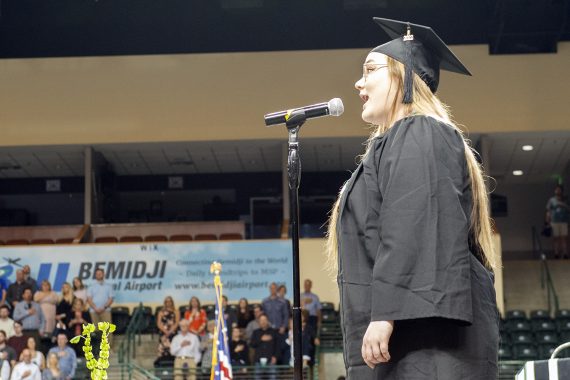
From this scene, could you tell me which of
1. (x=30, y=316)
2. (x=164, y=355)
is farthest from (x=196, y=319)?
(x=30, y=316)

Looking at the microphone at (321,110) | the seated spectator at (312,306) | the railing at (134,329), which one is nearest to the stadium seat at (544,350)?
the seated spectator at (312,306)

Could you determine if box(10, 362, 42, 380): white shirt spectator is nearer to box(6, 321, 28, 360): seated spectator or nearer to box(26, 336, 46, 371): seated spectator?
box(26, 336, 46, 371): seated spectator

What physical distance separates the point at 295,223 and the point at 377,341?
5.30ft

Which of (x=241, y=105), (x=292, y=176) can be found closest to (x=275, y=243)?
(x=241, y=105)

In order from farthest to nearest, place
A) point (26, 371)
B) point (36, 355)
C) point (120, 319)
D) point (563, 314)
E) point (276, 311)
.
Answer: point (563, 314), point (120, 319), point (276, 311), point (36, 355), point (26, 371)

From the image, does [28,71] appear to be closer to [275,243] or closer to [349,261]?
[275,243]

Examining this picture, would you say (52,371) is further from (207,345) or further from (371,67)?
(371,67)

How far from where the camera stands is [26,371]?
12609 millimetres

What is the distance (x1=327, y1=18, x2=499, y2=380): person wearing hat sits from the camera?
262 cm

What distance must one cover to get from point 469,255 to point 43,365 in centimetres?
1119

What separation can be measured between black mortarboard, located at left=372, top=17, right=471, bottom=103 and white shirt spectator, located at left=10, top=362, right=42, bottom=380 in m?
10.5

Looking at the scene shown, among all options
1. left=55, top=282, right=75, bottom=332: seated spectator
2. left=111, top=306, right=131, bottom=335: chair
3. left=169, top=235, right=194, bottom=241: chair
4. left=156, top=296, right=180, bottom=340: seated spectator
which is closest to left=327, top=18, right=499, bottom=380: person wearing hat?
left=156, top=296, right=180, bottom=340: seated spectator

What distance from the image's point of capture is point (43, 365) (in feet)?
42.8

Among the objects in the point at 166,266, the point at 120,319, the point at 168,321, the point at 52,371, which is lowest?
the point at 52,371
